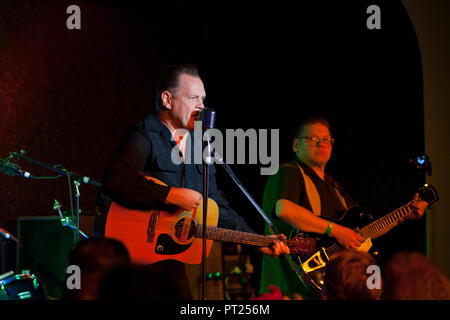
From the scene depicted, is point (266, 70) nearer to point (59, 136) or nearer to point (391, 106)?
point (391, 106)

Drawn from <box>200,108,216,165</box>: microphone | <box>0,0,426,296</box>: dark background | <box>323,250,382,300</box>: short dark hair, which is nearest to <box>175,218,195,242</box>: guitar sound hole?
<box>200,108,216,165</box>: microphone

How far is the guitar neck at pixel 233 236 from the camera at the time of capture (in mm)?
3161

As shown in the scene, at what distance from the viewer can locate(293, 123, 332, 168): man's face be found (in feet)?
13.5

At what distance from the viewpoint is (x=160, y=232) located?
2.94 metres

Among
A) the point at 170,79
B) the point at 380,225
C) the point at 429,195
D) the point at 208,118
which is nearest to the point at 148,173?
the point at 208,118

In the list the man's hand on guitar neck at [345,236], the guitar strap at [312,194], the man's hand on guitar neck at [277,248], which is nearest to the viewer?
the man's hand on guitar neck at [277,248]

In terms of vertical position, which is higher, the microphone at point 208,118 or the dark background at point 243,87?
the dark background at point 243,87

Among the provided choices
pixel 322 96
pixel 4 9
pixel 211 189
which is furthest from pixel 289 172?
pixel 4 9

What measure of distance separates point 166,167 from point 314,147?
1.50 metres

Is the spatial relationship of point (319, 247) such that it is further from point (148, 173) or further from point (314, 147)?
point (148, 173)

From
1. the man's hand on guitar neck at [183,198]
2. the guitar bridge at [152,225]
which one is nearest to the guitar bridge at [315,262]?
the man's hand on guitar neck at [183,198]

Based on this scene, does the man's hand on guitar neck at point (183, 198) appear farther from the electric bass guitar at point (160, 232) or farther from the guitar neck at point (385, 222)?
the guitar neck at point (385, 222)

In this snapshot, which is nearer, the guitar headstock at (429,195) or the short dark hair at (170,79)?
the short dark hair at (170,79)

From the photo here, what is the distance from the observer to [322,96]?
5.55 meters
